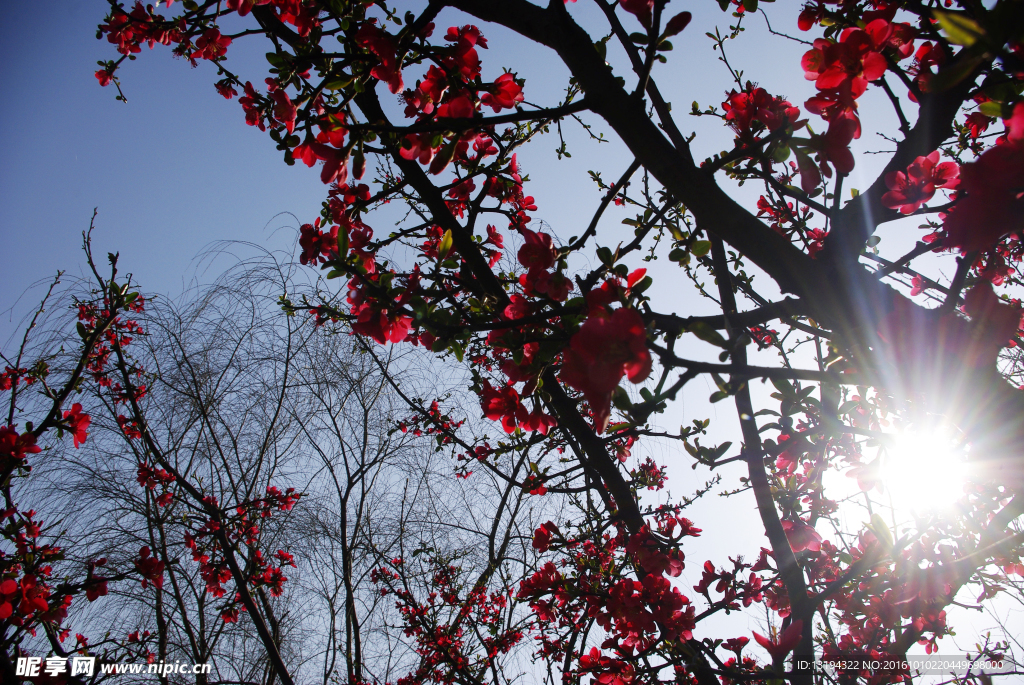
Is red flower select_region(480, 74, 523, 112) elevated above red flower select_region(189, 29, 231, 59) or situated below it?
below

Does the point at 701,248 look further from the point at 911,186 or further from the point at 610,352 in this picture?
the point at 911,186

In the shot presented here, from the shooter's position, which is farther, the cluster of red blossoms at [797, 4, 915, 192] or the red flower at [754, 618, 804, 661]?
the red flower at [754, 618, 804, 661]

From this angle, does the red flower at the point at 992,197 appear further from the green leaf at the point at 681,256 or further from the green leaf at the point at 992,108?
the green leaf at the point at 681,256

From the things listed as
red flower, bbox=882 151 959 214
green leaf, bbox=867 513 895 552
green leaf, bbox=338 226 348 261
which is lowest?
green leaf, bbox=867 513 895 552

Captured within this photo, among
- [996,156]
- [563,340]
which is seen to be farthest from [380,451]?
[996,156]

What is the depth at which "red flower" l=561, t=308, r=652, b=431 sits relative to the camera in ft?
2.24

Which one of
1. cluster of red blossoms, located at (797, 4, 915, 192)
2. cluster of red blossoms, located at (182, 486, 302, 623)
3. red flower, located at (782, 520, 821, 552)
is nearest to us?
cluster of red blossoms, located at (797, 4, 915, 192)

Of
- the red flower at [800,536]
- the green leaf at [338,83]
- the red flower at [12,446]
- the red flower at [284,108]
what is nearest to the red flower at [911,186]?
the red flower at [800,536]

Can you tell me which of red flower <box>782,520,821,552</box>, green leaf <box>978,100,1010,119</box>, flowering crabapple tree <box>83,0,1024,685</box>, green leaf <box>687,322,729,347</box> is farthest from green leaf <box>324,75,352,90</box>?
red flower <box>782,520,821,552</box>

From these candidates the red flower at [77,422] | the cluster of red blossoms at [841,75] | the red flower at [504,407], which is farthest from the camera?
the red flower at [77,422]

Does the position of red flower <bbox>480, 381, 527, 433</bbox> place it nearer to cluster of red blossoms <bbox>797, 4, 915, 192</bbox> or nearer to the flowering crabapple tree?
the flowering crabapple tree

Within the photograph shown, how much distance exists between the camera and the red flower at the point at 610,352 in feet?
2.24

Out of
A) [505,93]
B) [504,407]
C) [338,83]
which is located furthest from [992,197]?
[338,83]

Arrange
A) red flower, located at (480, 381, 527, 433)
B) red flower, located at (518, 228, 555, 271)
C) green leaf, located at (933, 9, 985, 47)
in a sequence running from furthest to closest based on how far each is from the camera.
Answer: red flower, located at (480, 381, 527, 433) < red flower, located at (518, 228, 555, 271) < green leaf, located at (933, 9, 985, 47)
